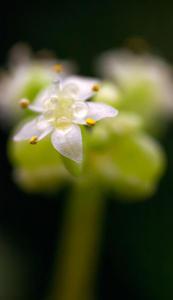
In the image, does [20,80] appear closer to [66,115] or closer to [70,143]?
[66,115]

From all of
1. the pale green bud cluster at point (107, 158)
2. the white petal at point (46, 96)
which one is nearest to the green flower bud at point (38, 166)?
the pale green bud cluster at point (107, 158)

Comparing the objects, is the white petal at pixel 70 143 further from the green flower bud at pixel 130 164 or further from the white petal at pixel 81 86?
the green flower bud at pixel 130 164

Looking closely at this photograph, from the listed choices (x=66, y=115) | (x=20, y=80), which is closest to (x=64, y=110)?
(x=66, y=115)

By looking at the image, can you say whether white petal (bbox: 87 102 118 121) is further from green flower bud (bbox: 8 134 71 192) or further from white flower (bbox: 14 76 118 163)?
green flower bud (bbox: 8 134 71 192)

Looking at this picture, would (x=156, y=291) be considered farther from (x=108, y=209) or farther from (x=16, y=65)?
(x=16, y=65)

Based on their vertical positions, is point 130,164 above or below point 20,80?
below

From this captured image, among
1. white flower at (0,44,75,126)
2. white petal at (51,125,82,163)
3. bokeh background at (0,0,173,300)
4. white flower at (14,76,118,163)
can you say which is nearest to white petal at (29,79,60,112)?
white flower at (14,76,118,163)
